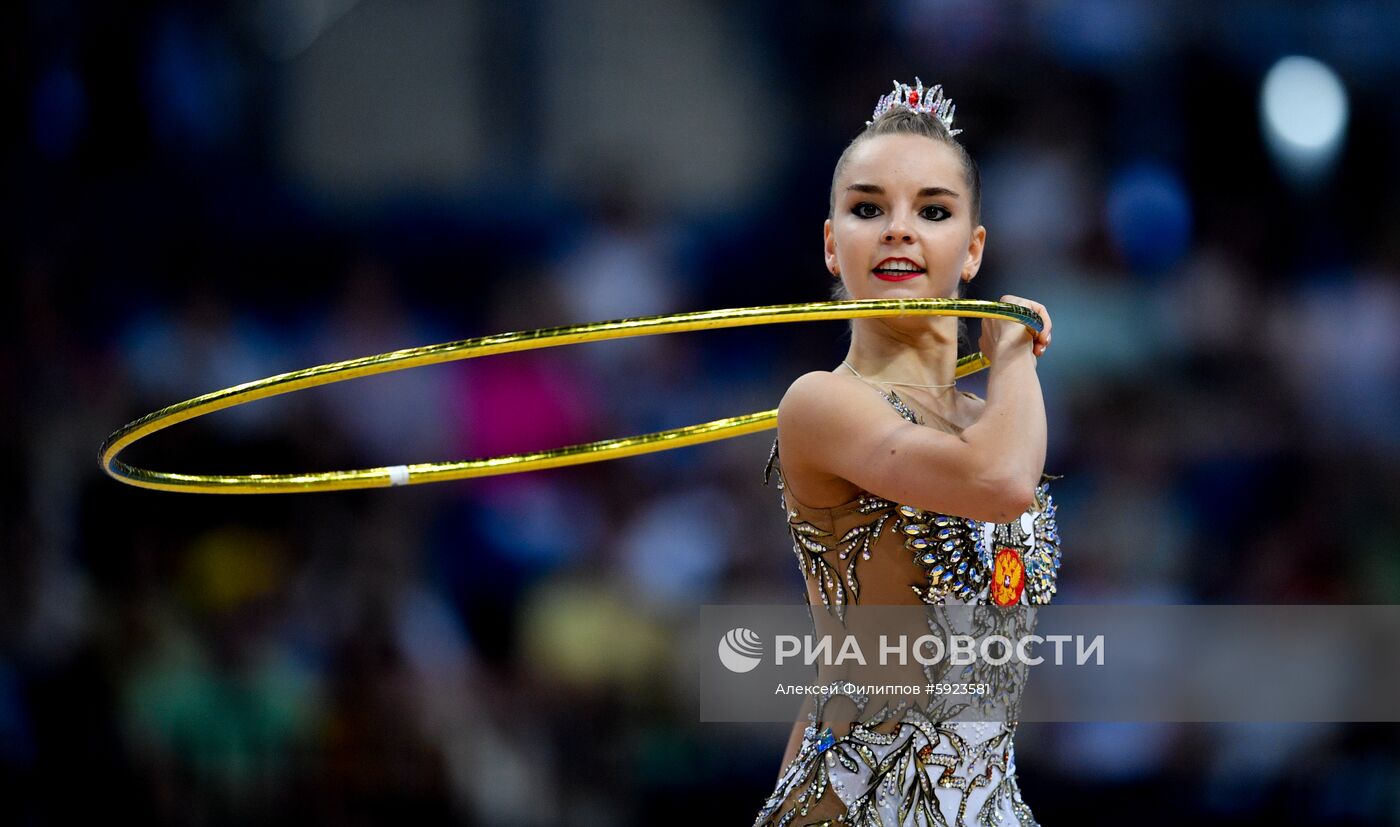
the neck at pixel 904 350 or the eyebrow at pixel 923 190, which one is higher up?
the eyebrow at pixel 923 190

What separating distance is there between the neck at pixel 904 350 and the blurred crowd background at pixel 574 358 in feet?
6.45

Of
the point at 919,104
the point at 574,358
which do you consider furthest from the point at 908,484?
the point at 574,358

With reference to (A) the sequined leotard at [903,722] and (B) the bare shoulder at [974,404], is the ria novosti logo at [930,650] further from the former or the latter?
(B) the bare shoulder at [974,404]

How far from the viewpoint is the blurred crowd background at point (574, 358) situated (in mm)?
4082

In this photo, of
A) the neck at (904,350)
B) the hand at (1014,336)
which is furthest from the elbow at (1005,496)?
the neck at (904,350)

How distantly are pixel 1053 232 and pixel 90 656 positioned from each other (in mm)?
3179

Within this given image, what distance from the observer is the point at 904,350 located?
2303 mm

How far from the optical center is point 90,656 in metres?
4.17

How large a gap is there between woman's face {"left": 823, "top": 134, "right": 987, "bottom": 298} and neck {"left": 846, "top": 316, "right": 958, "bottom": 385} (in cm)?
7

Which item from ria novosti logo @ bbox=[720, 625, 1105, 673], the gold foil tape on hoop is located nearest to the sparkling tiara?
the gold foil tape on hoop

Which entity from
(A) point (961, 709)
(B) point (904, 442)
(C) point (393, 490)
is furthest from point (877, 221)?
(C) point (393, 490)

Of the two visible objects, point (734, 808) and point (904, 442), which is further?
point (734, 808)

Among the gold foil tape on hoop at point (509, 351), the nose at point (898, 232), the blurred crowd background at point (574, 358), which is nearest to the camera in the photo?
the gold foil tape on hoop at point (509, 351)

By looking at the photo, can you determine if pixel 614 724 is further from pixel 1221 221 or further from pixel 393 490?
pixel 1221 221
